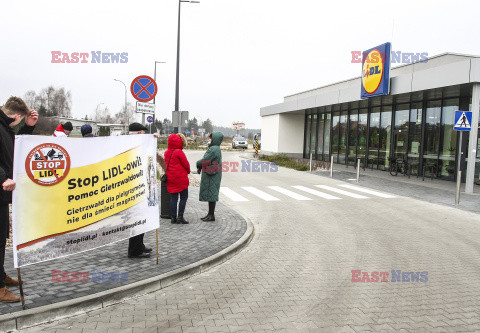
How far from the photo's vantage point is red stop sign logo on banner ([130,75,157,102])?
27.7 ft

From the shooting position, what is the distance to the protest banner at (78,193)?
12.0 feet

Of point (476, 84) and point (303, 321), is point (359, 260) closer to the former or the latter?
point (303, 321)

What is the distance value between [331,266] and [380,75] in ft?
48.0

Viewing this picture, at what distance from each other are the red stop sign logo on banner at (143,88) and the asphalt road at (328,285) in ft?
12.6

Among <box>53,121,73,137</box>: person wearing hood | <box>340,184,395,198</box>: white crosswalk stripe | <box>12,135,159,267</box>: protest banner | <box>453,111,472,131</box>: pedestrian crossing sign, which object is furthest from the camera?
<box>340,184,395,198</box>: white crosswalk stripe

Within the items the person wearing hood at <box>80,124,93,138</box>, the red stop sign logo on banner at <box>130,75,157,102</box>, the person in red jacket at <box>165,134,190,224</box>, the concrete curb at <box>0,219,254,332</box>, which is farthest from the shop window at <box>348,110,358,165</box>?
the concrete curb at <box>0,219,254,332</box>

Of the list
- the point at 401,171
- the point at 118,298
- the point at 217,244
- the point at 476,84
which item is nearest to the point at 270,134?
the point at 401,171

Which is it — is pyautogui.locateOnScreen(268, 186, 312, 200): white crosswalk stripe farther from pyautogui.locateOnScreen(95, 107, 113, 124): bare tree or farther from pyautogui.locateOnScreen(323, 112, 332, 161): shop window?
pyautogui.locateOnScreen(95, 107, 113, 124): bare tree

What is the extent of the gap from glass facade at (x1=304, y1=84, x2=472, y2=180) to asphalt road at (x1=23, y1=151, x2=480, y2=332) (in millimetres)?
9796

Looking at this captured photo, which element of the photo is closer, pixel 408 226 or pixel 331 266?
pixel 331 266

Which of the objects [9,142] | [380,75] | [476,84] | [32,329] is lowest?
[32,329]

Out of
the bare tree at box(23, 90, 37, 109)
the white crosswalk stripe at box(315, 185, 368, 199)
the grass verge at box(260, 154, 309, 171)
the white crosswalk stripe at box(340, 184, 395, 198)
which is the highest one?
the bare tree at box(23, 90, 37, 109)

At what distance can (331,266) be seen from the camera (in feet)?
18.1

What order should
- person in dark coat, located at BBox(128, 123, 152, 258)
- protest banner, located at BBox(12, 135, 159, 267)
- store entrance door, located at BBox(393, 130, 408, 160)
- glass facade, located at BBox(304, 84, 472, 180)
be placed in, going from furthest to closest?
store entrance door, located at BBox(393, 130, 408, 160) < glass facade, located at BBox(304, 84, 472, 180) < person in dark coat, located at BBox(128, 123, 152, 258) < protest banner, located at BBox(12, 135, 159, 267)
